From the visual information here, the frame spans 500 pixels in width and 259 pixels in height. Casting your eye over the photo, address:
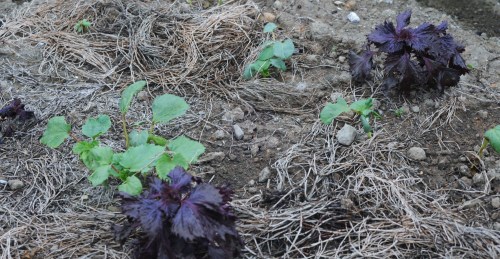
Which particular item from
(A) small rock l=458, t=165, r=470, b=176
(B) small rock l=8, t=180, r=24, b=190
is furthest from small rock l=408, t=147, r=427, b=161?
(B) small rock l=8, t=180, r=24, b=190

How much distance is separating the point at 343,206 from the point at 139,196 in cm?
78

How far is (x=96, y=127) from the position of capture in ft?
7.71

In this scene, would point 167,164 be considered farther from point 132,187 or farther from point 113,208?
point 113,208

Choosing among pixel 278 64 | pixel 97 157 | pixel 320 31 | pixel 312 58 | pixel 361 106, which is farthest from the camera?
pixel 320 31

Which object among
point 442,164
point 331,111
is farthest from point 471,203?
point 331,111

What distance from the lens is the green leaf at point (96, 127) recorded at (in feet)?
7.66

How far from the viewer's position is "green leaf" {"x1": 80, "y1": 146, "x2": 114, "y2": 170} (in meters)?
2.21

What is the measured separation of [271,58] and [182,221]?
4.52 feet

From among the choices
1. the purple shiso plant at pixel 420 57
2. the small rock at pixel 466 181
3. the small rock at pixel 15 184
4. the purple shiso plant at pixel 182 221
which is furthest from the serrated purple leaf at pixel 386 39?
the small rock at pixel 15 184

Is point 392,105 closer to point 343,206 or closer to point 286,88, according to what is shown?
point 286,88

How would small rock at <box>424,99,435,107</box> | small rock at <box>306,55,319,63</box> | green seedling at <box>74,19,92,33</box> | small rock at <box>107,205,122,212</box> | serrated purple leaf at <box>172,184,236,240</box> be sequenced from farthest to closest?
1. green seedling at <box>74,19,92,33</box>
2. small rock at <box>306,55,319,63</box>
3. small rock at <box>424,99,435,107</box>
4. small rock at <box>107,205,122,212</box>
5. serrated purple leaf at <box>172,184,236,240</box>

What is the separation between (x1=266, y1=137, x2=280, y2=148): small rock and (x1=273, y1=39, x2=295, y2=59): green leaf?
52cm

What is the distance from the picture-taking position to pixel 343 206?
2211mm

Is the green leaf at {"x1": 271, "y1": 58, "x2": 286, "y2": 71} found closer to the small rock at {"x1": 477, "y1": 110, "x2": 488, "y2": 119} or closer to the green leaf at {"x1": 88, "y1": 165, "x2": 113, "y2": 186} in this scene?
the small rock at {"x1": 477, "y1": 110, "x2": 488, "y2": 119}
